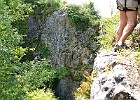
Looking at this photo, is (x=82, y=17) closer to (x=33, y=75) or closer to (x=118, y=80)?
(x=33, y=75)

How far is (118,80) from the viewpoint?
3021 millimetres

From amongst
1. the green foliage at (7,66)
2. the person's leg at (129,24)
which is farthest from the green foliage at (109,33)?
the green foliage at (7,66)

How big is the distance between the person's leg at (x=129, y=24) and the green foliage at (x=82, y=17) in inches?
542

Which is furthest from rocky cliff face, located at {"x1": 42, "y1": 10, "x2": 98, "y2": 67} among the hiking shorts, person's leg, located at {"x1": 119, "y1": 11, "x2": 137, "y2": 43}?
person's leg, located at {"x1": 119, "y1": 11, "x2": 137, "y2": 43}

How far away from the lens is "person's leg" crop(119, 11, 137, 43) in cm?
443

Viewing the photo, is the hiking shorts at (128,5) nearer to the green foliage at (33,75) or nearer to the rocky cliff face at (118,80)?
the rocky cliff face at (118,80)

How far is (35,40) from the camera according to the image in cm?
1967

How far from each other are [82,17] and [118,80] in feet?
51.9

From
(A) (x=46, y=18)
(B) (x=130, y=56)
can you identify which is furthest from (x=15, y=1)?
(A) (x=46, y=18)

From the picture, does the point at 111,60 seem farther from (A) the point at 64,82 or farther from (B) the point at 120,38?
(A) the point at 64,82

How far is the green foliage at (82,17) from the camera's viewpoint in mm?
18500

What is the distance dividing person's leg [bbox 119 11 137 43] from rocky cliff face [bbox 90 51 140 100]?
25.4 inches

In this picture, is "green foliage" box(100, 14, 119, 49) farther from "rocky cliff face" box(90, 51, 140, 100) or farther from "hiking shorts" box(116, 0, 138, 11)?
"rocky cliff face" box(90, 51, 140, 100)

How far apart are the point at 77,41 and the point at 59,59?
4.72 ft
